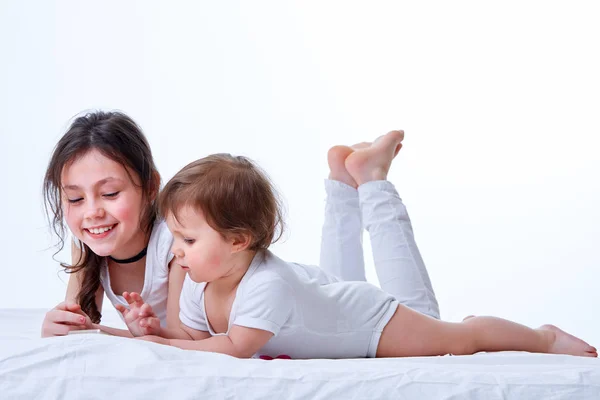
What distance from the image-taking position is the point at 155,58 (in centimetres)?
381

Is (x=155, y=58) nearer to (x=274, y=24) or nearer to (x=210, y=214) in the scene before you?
(x=274, y=24)

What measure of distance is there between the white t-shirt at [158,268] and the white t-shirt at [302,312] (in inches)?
8.9

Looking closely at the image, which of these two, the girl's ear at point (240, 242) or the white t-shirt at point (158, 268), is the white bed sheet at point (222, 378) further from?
the white t-shirt at point (158, 268)

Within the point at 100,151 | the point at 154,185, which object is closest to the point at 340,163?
the point at 154,185

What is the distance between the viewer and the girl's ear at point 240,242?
5.41 feet

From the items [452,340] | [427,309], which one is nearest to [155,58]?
[427,309]

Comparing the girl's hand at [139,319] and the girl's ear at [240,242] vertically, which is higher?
the girl's ear at [240,242]

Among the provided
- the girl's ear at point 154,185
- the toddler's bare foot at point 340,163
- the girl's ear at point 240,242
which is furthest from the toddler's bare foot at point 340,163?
the girl's ear at point 240,242

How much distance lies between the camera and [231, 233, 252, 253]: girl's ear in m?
1.65

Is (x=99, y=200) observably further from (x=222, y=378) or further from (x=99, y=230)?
(x=222, y=378)

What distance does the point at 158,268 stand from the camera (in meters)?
2.03

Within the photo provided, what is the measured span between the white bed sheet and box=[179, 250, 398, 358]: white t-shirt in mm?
327

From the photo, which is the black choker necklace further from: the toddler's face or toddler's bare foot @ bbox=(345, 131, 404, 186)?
toddler's bare foot @ bbox=(345, 131, 404, 186)

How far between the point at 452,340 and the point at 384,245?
0.43m
